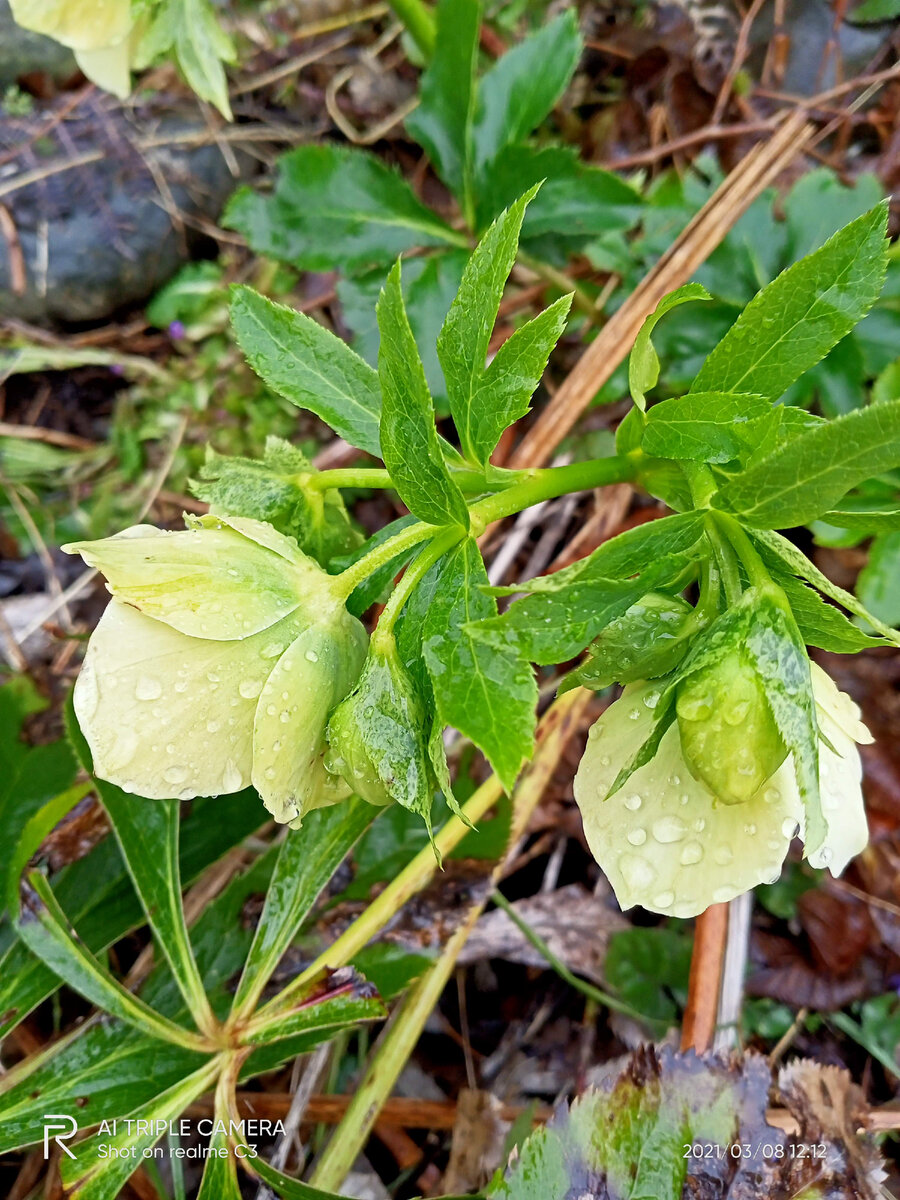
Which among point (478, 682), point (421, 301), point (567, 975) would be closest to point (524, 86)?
point (421, 301)

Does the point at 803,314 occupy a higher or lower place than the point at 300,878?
higher

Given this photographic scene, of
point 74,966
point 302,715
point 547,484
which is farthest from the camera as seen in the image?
point 74,966

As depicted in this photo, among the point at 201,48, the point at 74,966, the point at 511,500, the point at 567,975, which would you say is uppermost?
the point at 201,48

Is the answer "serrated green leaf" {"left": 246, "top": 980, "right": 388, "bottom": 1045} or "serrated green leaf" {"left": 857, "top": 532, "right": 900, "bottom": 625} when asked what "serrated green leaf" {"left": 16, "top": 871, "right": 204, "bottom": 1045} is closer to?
"serrated green leaf" {"left": 246, "top": 980, "right": 388, "bottom": 1045}

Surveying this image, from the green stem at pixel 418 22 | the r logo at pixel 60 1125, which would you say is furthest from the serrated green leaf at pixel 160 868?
the green stem at pixel 418 22

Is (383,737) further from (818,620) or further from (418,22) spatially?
(418,22)

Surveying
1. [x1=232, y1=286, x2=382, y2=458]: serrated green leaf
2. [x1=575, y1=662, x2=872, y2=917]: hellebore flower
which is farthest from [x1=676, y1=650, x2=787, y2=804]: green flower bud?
[x1=232, y1=286, x2=382, y2=458]: serrated green leaf
